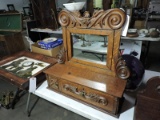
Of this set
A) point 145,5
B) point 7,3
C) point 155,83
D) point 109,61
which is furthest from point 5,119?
point 145,5

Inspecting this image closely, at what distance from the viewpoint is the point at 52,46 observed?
46.9 inches

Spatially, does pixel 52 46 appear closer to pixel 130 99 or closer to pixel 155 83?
pixel 130 99

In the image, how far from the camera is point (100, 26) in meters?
0.61

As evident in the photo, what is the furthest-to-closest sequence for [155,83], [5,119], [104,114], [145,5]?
[145,5]
[5,119]
[104,114]
[155,83]


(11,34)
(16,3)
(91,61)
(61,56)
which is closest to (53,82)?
(61,56)

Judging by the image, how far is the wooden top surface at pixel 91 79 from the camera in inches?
23.2

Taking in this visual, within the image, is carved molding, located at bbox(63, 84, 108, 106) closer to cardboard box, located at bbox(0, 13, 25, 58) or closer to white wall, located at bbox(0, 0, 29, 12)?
cardboard box, located at bbox(0, 13, 25, 58)

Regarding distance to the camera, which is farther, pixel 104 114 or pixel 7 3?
pixel 7 3

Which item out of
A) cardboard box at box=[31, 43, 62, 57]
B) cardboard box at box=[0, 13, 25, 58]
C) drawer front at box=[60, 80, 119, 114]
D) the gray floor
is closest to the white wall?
cardboard box at box=[0, 13, 25, 58]

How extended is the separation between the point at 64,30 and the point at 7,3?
4196 mm

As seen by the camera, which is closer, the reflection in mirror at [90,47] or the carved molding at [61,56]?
the reflection in mirror at [90,47]

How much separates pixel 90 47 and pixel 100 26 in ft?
0.65

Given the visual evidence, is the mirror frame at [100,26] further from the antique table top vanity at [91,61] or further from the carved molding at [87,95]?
the carved molding at [87,95]

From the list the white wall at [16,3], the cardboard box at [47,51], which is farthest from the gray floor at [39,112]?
the white wall at [16,3]
